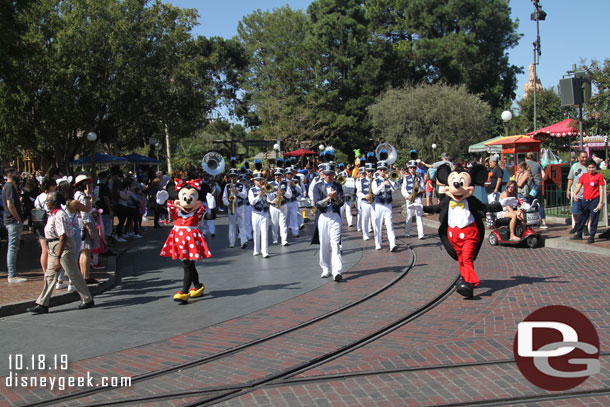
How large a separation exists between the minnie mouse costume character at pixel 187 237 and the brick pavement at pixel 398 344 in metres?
1.32

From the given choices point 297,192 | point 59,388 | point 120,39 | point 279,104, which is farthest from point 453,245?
point 279,104

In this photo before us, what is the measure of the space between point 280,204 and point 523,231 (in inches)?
215

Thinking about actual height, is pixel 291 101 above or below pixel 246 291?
above

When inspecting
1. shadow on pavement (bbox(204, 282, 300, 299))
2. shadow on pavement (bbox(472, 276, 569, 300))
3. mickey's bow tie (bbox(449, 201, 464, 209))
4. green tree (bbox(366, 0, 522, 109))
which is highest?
green tree (bbox(366, 0, 522, 109))

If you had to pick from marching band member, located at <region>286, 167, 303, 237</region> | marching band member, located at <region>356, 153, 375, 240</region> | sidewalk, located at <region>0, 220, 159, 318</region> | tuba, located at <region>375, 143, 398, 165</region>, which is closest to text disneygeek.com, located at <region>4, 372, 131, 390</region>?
sidewalk, located at <region>0, 220, 159, 318</region>

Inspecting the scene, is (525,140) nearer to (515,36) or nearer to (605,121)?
(605,121)

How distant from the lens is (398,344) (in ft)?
19.6

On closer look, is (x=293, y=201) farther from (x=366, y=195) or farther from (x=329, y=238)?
(x=329, y=238)

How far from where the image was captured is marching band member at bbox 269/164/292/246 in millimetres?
13281

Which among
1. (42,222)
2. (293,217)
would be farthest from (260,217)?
(42,222)

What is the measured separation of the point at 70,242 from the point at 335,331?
398 centimetres

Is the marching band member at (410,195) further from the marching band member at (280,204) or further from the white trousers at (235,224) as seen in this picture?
the white trousers at (235,224)

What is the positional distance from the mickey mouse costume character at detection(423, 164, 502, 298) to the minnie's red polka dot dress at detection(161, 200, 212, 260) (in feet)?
11.4

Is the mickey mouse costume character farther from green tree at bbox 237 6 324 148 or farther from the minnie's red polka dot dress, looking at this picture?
green tree at bbox 237 6 324 148
